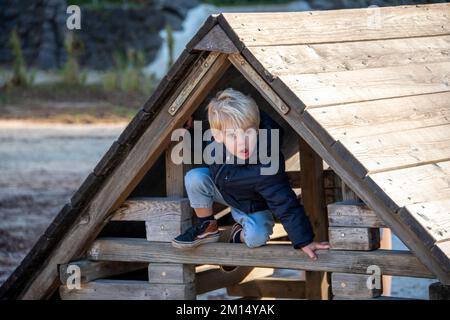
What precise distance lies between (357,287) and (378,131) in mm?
632

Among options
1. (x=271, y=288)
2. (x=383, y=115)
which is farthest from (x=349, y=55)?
(x=271, y=288)

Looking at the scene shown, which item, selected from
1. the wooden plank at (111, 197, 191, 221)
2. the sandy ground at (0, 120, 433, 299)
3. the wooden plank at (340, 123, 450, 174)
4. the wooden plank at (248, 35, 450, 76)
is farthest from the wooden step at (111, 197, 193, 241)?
the sandy ground at (0, 120, 433, 299)

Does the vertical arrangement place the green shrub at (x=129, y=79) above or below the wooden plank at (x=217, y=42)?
above

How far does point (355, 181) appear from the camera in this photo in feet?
13.2

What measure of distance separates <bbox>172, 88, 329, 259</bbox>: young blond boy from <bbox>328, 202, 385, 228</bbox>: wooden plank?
127 mm

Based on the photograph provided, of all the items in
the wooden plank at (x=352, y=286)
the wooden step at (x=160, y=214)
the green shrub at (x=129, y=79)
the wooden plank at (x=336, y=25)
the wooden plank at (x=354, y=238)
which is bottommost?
the wooden plank at (x=352, y=286)

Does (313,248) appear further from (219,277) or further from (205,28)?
(219,277)

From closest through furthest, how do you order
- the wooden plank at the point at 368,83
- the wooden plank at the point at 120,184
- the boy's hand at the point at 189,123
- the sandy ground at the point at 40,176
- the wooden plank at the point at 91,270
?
1. the wooden plank at the point at 368,83
2. the wooden plank at the point at 120,184
3. the boy's hand at the point at 189,123
4. the wooden plank at the point at 91,270
5. the sandy ground at the point at 40,176

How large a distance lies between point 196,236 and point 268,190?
417 millimetres

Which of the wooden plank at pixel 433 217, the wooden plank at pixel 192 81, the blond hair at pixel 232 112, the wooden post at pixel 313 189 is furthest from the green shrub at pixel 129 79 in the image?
the wooden plank at pixel 433 217

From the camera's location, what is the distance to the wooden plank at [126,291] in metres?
4.71

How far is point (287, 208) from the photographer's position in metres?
4.34

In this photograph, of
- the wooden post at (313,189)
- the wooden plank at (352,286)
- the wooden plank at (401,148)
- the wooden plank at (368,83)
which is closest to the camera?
the wooden plank at (401,148)

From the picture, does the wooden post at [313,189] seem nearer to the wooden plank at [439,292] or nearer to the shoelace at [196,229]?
the shoelace at [196,229]
